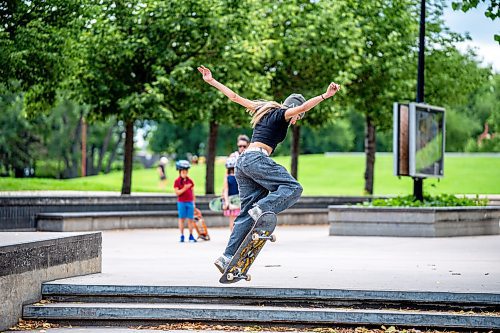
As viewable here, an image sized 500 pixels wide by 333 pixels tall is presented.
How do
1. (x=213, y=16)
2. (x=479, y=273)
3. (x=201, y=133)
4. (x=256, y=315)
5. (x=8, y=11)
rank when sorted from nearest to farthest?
(x=256, y=315) → (x=479, y=273) → (x=8, y=11) → (x=213, y=16) → (x=201, y=133)

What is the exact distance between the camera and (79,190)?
127 feet

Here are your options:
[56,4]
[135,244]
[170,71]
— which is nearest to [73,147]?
[170,71]

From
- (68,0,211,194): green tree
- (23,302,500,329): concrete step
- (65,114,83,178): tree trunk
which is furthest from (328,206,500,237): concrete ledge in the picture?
(65,114,83,178): tree trunk

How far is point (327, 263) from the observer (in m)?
14.5

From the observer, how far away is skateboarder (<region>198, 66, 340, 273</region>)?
10562 mm

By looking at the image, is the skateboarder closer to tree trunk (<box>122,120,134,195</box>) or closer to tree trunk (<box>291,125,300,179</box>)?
tree trunk (<box>122,120,134,195</box>)

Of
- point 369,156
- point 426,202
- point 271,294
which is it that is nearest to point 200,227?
point 426,202

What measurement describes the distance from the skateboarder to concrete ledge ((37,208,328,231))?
528 inches

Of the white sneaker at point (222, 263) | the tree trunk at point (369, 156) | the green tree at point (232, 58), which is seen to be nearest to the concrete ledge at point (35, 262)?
the white sneaker at point (222, 263)

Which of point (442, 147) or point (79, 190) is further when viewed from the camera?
point (79, 190)

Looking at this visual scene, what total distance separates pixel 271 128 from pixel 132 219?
1635 centimetres

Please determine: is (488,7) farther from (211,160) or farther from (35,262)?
(211,160)

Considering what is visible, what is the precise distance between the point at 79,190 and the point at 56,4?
571 inches

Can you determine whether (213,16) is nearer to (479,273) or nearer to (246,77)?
(246,77)
